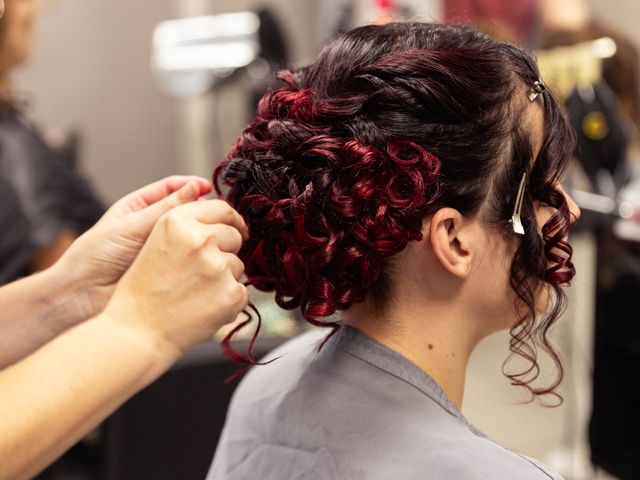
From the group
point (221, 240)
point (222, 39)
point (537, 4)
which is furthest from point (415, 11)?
point (221, 240)

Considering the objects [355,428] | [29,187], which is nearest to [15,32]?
[29,187]

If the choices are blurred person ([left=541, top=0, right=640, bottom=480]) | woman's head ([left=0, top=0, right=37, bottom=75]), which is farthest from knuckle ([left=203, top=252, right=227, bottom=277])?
woman's head ([left=0, top=0, right=37, bottom=75])

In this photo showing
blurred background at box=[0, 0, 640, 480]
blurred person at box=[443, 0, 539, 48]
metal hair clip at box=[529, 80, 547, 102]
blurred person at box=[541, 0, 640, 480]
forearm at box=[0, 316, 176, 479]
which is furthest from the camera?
blurred person at box=[443, 0, 539, 48]

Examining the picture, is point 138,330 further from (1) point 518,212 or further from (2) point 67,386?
(1) point 518,212

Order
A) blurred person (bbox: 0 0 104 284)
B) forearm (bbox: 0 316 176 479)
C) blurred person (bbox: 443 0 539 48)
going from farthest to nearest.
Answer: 1. blurred person (bbox: 443 0 539 48)
2. blurred person (bbox: 0 0 104 284)
3. forearm (bbox: 0 316 176 479)

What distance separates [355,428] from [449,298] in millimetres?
195

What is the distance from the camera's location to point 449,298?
3.04 feet

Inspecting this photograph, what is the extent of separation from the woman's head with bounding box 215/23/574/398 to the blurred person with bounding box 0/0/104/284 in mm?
977

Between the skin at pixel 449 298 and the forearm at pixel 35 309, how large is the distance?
1.17 ft

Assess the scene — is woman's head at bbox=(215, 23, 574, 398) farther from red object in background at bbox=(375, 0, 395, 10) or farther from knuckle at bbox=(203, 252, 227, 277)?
red object in background at bbox=(375, 0, 395, 10)

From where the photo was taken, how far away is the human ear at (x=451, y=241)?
85 centimetres

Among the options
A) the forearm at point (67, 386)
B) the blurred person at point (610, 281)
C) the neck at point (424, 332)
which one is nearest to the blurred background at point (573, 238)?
the blurred person at point (610, 281)

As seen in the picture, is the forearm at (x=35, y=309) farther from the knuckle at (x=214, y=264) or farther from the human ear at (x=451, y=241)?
the human ear at (x=451, y=241)

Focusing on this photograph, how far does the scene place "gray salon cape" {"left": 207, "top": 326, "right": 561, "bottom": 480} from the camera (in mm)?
803
